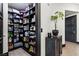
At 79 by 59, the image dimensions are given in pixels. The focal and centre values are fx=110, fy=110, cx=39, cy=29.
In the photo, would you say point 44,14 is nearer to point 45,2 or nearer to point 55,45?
point 45,2

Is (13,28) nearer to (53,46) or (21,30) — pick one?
(21,30)

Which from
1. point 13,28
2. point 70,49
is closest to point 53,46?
point 70,49

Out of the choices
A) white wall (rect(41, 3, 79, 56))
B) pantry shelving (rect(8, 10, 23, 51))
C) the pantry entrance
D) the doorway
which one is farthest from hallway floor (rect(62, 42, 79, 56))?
pantry shelving (rect(8, 10, 23, 51))

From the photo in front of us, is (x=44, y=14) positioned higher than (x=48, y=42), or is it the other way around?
(x=44, y=14)

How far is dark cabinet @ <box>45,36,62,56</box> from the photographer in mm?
1825

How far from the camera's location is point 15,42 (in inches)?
66.6

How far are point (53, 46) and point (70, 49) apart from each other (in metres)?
0.39

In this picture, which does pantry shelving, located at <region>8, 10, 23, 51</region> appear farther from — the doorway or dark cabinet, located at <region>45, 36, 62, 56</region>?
the doorway

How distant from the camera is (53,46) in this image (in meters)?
2.11

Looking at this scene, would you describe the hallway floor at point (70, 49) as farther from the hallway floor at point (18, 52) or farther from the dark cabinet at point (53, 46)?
the hallway floor at point (18, 52)

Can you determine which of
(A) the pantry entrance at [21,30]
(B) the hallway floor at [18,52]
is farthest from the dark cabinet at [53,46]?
(B) the hallway floor at [18,52]

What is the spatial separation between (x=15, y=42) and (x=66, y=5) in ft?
3.18

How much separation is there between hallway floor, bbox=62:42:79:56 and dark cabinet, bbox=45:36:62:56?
0.08m

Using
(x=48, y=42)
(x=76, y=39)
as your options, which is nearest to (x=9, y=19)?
(x=48, y=42)
